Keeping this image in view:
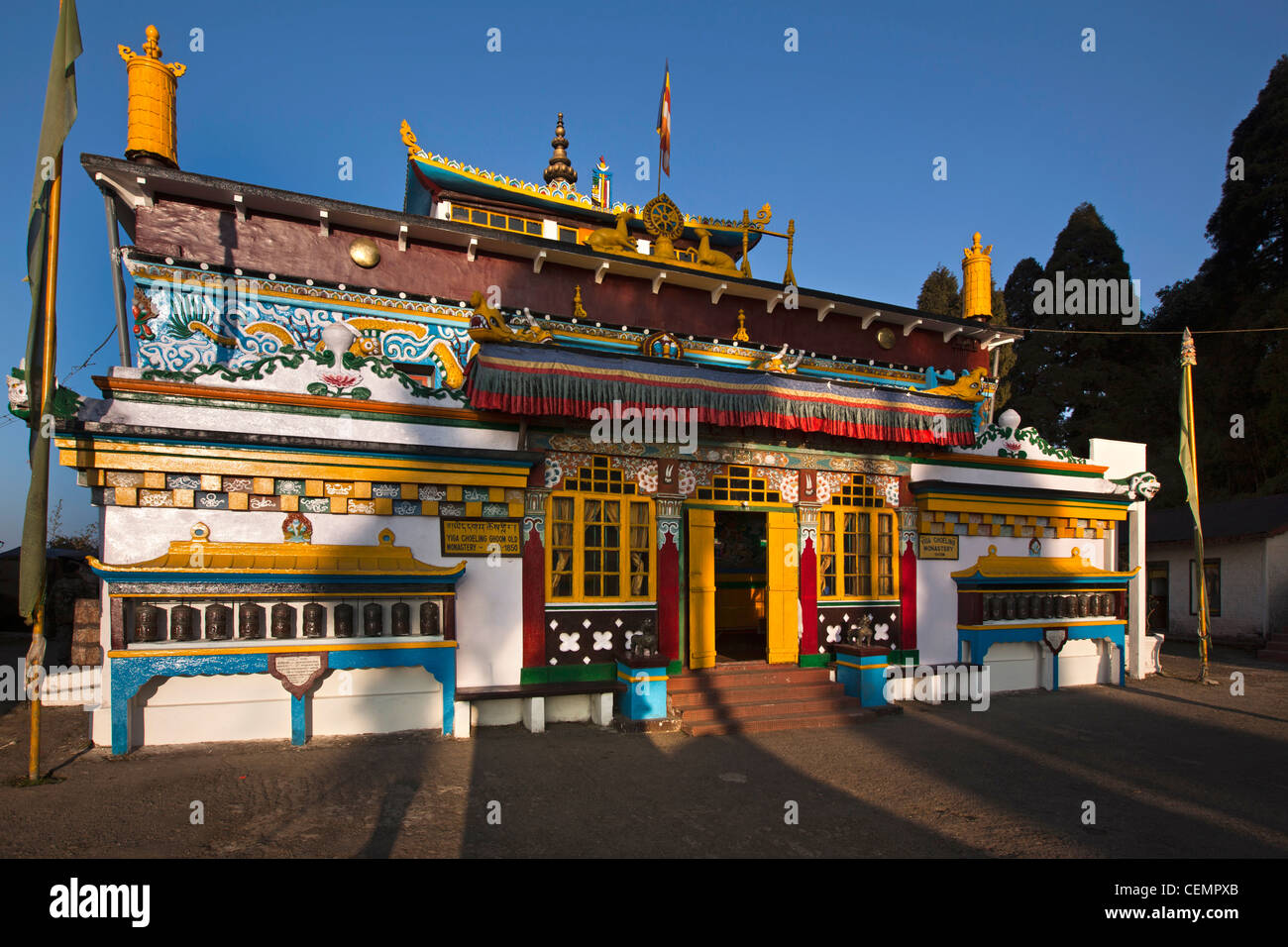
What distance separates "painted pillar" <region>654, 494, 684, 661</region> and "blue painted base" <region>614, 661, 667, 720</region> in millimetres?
841

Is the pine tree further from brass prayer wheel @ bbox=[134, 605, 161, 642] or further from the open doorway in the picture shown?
brass prayer wheel @ bbox=[134, 605, 161, 642]

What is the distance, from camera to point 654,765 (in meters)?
7.33

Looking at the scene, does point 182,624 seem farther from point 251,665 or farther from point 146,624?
point 251,665

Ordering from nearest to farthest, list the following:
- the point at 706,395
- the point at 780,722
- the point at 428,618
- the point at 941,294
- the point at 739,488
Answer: the point at 428,618, the point at 780,722, the point at 706,395, the point at 739,488, the point at 941,294

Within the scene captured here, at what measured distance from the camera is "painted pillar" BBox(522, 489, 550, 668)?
29.2ft

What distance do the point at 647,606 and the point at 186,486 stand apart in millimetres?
5509

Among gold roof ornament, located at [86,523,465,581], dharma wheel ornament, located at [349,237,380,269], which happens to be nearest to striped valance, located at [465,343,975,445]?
gold roof ornament, located at [86,523,465,581]

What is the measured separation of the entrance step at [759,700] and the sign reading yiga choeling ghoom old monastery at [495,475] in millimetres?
80

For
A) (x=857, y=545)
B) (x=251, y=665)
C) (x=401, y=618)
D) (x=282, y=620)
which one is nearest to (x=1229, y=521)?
(x=857, y=545)

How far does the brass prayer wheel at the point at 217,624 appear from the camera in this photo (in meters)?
7.21

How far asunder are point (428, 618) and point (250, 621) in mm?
1749

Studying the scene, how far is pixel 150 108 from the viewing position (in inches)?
377

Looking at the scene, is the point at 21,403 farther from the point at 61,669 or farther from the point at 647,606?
the point at 647,606
